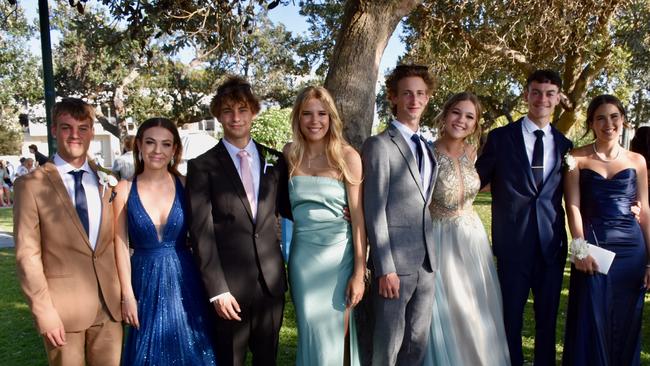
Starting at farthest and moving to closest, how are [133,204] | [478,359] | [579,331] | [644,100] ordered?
[644,100] → [579,331] → [478,359] → [133,204]

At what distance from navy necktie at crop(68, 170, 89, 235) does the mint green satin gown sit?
1252 mm

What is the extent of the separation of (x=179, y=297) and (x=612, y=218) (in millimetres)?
3144

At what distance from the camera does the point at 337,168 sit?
3.32m

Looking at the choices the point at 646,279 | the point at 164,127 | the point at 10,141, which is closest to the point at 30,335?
the point at 164,127

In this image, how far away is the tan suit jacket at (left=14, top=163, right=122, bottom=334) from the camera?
9.60 feet

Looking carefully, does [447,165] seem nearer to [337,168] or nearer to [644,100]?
[337,168]

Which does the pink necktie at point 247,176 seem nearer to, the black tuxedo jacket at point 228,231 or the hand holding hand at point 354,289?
the black tuxedo jacket at point 228,231

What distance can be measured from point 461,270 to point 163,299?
2056mm

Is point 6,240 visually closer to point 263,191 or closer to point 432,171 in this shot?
point 263,191

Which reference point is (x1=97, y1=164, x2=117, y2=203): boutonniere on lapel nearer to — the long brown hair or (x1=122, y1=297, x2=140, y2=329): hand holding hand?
the long brown hair

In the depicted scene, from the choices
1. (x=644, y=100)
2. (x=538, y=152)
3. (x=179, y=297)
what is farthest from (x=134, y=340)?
(x=644, y=100)

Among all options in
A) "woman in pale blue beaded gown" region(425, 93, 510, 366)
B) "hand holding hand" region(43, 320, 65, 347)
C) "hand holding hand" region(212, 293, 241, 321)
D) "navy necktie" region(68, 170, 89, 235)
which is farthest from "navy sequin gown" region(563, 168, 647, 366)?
"hand holding hand" region(43, 320, 65, 347)

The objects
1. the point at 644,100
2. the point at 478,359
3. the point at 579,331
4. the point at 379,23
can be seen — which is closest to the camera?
the point at 478,359

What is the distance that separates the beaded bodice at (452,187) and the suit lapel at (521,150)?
1.19ft
